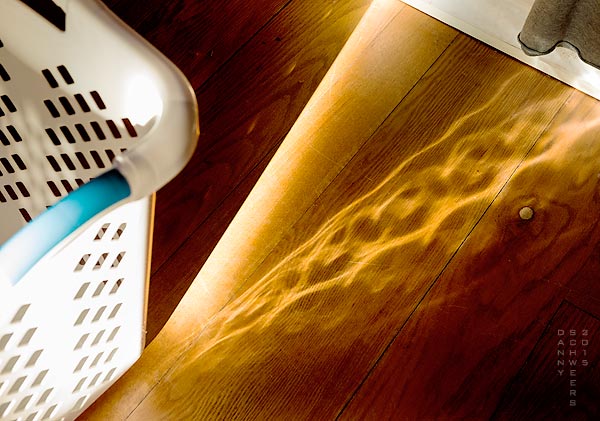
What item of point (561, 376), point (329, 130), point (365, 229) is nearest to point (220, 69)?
point (329, 130)

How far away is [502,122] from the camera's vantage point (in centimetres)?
114

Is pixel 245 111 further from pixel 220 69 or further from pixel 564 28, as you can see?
pixel 564 28

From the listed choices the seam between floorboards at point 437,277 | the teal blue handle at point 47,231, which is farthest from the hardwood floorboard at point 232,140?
the teal blue handle at point 47,231

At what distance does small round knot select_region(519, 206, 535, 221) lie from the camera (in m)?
1.07

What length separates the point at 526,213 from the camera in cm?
108

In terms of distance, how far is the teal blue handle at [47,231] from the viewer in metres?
0.47

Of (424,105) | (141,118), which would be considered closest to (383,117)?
(424,105)

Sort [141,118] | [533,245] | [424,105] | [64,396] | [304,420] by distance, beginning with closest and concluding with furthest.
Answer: [141,118] → [64,396] → [304,420] → [533,245] → [424,105]

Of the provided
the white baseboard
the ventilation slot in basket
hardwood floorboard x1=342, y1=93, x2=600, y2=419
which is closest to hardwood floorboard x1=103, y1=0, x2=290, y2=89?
the white baseboard

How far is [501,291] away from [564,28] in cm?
40

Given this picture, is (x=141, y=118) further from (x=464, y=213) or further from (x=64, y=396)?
(x=464, y=213)

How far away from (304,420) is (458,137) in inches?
21.0

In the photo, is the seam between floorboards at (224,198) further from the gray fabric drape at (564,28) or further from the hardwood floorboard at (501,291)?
the gray fabric drape at (564,28)

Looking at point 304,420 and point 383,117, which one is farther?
point 383,117
